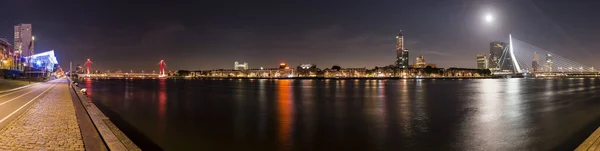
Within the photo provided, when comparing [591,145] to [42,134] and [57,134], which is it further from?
[42,134]

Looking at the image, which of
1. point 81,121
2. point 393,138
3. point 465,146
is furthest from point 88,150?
point 465,146

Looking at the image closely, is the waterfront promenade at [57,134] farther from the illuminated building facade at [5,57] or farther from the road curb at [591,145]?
the illuminated building facade at [5,57]

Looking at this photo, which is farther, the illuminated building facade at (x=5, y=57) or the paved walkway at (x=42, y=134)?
the illuminated building facade at (x=5, y=57)

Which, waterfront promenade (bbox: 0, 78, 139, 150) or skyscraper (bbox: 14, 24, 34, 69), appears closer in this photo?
waterfront promenade (bbox: 0, 78, 139, 150)

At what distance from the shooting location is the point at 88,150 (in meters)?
7.43

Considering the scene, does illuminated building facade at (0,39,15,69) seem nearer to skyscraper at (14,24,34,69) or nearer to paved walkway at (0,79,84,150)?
skyscraper at (14,24,34,69)

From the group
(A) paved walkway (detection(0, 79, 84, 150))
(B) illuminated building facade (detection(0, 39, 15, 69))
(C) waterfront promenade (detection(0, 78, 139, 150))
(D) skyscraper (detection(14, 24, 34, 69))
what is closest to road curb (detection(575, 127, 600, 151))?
(C) waterfront promenade (detection(0, 78, 139, 150))

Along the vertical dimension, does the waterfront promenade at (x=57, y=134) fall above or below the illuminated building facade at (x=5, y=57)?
below

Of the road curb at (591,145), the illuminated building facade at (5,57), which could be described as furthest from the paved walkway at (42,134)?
the illuminated building facade at (5,57)

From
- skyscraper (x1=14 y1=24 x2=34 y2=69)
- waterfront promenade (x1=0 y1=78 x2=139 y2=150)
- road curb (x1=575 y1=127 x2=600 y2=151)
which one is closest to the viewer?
waterfront promenade (x1=0 y1=78 x2=139 y2=150)

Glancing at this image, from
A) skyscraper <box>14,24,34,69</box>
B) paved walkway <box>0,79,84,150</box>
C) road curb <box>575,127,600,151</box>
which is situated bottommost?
road curb <box>575,127,600,151</box>

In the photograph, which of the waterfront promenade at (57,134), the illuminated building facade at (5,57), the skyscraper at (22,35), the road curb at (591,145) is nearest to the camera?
the waterfront promenade at (57,134)

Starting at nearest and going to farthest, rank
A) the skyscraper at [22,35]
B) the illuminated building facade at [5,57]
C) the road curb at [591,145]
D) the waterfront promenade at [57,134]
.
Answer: the waterfront promenade at [57,134]
the road curb at [591,145]
the illuminated building facade at [5,57]
the skyscraper at [22,35]

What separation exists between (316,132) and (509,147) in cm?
573
